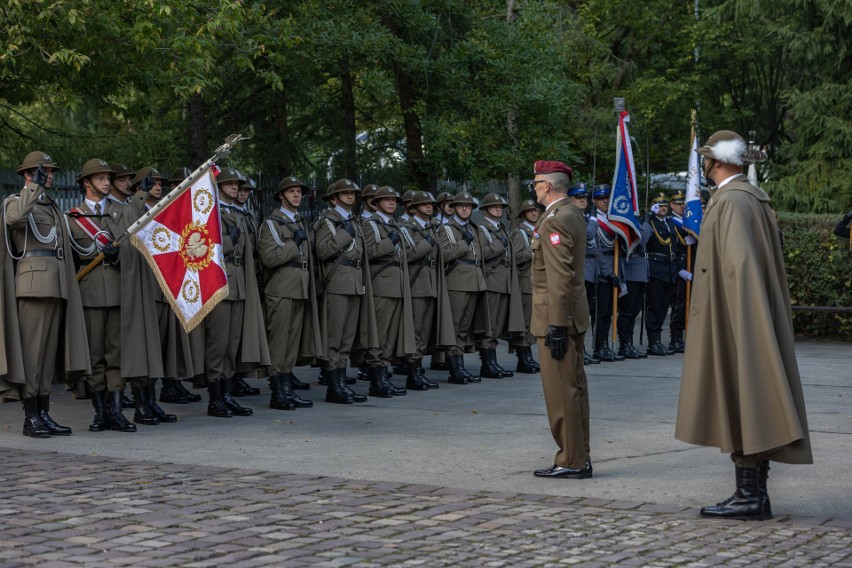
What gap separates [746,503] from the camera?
7.13m

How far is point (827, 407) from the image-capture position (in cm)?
1200

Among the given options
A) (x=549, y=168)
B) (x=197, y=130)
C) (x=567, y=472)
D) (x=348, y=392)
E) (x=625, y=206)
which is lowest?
(x=567, y=472)

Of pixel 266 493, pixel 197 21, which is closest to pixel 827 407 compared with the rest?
pixel 266 493

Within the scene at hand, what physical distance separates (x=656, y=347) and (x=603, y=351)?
1.26 m

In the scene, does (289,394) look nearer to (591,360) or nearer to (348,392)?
(348,392)

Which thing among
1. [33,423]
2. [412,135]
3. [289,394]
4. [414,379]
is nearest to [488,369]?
[414,379]

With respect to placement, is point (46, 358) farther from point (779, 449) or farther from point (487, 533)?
point (779, 449)

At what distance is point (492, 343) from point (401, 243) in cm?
208

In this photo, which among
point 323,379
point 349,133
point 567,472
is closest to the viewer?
point 567,472

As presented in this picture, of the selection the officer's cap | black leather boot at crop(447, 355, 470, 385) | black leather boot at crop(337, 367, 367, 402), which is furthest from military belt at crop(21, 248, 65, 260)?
black leather boot at crop(447, 355, 470, 385)

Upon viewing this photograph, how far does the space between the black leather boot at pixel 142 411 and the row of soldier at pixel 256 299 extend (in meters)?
0.02

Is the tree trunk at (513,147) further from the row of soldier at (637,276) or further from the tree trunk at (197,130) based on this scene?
the tree trunk at (197,130)

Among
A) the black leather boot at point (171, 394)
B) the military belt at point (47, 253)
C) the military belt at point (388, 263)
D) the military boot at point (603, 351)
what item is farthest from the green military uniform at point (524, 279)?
the military belt at point (47, 253)

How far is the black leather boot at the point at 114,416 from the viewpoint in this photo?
1027 centimetres
